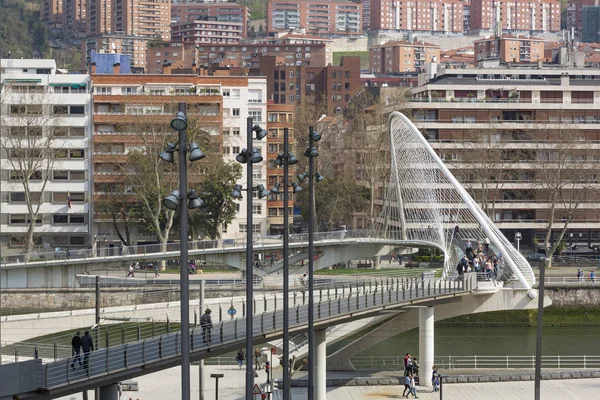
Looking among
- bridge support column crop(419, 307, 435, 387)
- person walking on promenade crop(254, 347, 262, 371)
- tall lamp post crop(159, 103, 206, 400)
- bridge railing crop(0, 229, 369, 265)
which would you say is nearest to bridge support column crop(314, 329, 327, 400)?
person walking on promenade crop(254, 347, 262, 371)

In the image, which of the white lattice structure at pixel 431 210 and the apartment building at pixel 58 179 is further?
the apartment building at pixel 58 179

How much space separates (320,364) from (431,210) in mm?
26261

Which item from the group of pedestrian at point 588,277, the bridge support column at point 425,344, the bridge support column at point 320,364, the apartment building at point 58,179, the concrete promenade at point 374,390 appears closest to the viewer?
the bridge support column at point 320,364

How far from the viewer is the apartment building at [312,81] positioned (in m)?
156

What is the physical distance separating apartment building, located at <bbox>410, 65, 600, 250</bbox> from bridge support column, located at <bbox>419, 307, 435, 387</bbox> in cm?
3878

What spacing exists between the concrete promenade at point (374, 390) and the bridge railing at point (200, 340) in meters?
3.38

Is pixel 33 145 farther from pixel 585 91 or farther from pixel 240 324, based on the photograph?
pixel 240 324

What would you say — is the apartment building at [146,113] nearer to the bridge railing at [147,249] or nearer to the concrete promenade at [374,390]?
the bridge railing at [147,249]

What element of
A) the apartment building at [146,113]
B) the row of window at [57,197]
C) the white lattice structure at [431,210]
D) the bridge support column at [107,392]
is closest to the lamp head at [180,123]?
the bridge support column at [107,392]

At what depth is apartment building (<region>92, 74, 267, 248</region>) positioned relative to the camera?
89.0 metres

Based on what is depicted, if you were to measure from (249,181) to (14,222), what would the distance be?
65.7 meters

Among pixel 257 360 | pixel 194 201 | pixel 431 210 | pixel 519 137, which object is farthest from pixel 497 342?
pixel 194 201

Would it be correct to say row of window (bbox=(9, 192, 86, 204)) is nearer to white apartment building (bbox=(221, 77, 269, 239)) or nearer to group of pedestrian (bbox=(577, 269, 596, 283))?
white apartment building (bbox=(221, 77, 269, 239))

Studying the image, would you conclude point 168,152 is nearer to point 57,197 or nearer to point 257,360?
point 257,360
